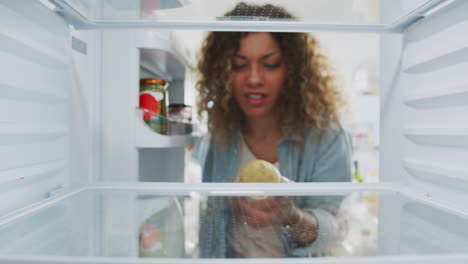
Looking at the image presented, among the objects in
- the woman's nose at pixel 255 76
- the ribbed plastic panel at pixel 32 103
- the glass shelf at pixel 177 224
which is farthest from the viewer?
the woman's nose at pixel 255 76

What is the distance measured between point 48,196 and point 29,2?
0.39 meters

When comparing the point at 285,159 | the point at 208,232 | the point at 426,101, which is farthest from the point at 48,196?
the point at 285,159

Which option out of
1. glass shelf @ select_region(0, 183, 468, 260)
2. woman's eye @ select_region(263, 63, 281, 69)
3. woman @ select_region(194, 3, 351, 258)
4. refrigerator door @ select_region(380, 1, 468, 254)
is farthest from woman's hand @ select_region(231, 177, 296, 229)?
woman's eye @ select_region(263, 63, 281, 69)

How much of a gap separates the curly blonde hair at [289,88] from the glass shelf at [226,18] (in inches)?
26.4

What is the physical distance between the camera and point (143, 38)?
0.96 m

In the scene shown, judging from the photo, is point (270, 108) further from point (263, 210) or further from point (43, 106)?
point (43, 106)

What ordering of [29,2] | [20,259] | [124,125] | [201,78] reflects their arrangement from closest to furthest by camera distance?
[20,259], [29,2], [124,125], [201,78]

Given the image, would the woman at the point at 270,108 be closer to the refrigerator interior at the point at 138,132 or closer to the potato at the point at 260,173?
the potato at the point at 260,173

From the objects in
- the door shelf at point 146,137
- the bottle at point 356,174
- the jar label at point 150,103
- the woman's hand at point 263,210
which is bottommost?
the bottle at point 356,174

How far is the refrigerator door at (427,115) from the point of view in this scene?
63 centimetres

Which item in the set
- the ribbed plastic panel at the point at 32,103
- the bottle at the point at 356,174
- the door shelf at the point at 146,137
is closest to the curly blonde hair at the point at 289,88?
the door shelf at the point at 146,137

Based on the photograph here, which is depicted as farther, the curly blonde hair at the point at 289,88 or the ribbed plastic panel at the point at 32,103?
the curly blonde hair at the point at 289,88

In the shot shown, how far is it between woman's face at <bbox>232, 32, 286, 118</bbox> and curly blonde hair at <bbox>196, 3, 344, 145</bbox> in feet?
0.10

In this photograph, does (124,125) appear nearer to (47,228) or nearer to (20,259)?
(47,228)
